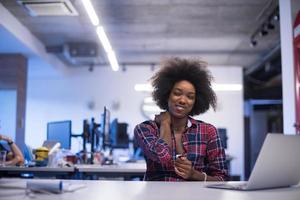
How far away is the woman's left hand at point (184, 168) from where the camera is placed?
1961mm

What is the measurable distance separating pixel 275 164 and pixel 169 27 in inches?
233

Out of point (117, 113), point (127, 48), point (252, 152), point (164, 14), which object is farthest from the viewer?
Answer: point (252, 152)

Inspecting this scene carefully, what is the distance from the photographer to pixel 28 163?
4109 millimetres

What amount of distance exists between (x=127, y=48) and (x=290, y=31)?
450 centimetres

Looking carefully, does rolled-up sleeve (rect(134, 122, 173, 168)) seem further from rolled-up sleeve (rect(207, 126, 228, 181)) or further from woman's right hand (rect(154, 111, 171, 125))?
rolled-up sleeve (rect(207, 126, 228, 181))

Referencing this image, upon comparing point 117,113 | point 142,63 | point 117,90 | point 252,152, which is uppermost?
point 142,63

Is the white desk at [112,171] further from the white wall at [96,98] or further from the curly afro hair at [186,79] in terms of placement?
the white wall at [96,98]

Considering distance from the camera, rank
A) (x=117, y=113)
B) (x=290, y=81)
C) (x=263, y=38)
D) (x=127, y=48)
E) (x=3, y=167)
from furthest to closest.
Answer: (x=117, y=113) → (x=127, y=48) → (x=263, y=38) → (x=290, y=81) → (x=3, y=167)

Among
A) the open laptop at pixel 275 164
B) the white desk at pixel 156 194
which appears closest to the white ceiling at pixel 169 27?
the open laptop at pixel 275 164

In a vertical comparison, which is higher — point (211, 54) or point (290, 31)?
point (211, 54)

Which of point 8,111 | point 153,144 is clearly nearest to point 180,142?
point 153,144

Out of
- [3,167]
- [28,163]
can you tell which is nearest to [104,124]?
[28,163]

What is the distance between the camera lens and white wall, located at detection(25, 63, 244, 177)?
997 centimetres

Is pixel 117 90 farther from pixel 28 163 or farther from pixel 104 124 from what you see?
pixel 28 163
